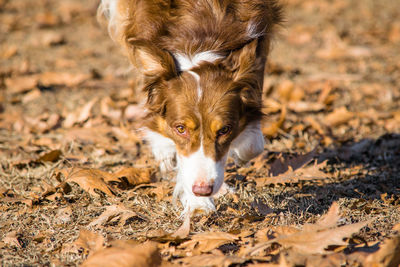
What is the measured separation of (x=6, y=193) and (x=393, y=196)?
3.05 m

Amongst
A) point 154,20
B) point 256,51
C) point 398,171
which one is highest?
point 154,20

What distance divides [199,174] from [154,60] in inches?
38.4

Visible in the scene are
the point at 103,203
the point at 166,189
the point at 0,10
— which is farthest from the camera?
the point at 0,10

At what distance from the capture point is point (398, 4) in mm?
10070

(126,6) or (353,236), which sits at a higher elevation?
(126,6)

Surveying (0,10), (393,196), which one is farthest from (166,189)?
(0,10)

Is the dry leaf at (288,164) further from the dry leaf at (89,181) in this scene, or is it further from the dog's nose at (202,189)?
the dry leaf at (89,181)

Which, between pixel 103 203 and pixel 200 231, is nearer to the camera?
pixel 200 231

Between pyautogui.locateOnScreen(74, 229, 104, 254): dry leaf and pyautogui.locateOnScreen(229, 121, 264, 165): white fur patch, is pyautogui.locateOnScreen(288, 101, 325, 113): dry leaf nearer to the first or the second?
pyautogui.locateOnScreen(229, 121, 264, 165): white fur patch

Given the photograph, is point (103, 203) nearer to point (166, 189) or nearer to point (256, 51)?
point (166, 189)

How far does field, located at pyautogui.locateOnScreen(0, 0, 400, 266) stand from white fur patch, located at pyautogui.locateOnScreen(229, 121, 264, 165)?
0.55 ft

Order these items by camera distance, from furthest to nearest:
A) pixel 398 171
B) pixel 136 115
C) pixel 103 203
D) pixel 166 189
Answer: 1. pixel 136 115
2. pixel 398 171
3. pixel 166 189
4. pixel 103 203

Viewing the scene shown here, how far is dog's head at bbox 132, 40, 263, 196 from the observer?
3.20m

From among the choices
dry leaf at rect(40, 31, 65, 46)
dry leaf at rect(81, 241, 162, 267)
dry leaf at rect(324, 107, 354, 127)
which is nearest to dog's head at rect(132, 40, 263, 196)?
dry leaf at rect(81, 241, 162, 267)
